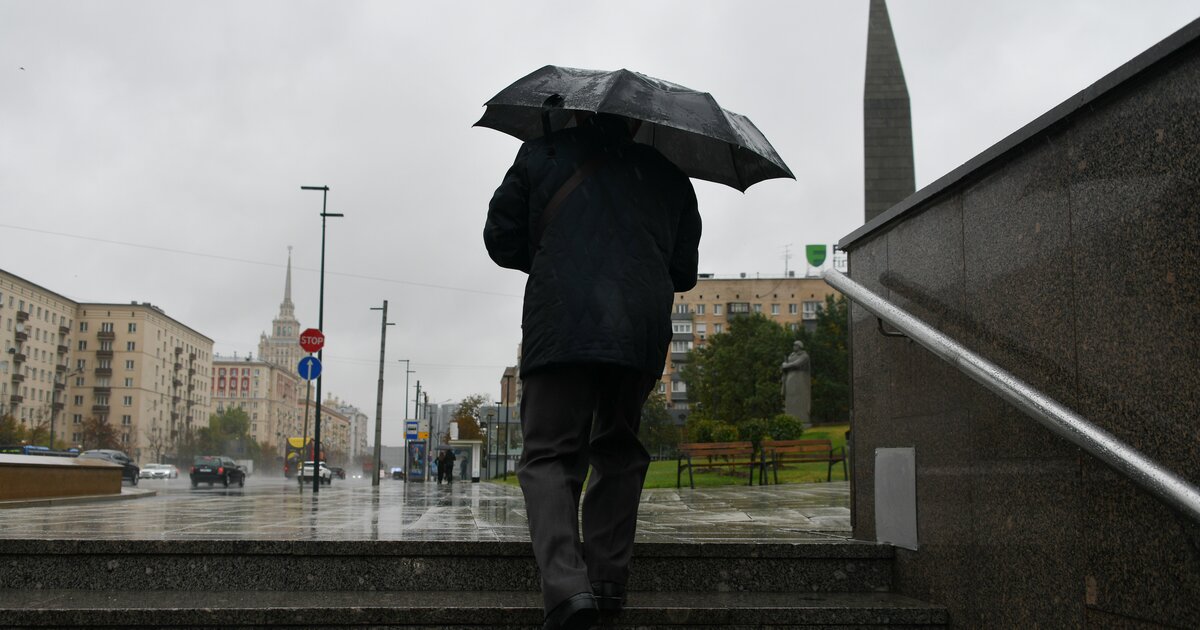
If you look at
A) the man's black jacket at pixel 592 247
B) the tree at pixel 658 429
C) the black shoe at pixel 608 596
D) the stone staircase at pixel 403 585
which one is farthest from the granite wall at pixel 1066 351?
the tree at pixel 658 429

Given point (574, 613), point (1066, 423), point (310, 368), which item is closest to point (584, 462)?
point (574, 613)

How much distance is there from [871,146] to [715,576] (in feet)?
105

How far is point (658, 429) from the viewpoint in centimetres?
7125

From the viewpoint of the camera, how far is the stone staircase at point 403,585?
122 inches

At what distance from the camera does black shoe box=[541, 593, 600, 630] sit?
105 inches

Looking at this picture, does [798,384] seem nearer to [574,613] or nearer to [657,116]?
[657,116]

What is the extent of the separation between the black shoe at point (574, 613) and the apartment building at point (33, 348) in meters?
100

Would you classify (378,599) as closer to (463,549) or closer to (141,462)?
(463,549)

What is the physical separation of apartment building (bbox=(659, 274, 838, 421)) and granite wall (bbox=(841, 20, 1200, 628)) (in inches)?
4214

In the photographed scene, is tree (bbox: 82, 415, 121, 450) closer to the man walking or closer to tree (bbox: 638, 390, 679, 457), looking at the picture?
tree (bbox: 638, 390, 679, 457)

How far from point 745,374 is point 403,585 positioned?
226 feet

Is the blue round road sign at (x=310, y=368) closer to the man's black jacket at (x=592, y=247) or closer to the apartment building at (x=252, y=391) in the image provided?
the man's black jacket at (x=592, y=247)

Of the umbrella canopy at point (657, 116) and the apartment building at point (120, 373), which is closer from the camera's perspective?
the umbrella canopy at point (657, 116)

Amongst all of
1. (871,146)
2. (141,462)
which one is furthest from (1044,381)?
(141,462)
